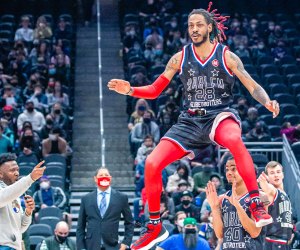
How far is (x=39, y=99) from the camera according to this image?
1911 cm

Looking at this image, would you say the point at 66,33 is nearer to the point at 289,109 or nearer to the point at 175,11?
the point at 175,11

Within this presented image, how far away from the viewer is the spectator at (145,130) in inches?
699

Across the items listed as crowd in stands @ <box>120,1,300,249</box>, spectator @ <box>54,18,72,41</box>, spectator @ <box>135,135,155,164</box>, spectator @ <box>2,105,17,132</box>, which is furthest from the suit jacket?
spectator @ <box>54,18,72,41</box>

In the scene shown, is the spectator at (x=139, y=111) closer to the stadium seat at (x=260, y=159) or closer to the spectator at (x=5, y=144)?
the spectator at (x=5, y=144)

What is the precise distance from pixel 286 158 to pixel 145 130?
2607 millimetres

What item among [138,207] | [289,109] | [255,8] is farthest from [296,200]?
[255,8]

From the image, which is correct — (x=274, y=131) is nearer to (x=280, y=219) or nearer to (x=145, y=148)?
(x=145, y=148)

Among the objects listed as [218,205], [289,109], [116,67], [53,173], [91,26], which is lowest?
[218,205]

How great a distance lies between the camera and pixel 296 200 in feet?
52.9

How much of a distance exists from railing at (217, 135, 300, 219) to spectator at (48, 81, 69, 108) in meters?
3.81

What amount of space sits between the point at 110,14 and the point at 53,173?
10033mm

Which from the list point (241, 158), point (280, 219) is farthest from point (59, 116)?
point (241, 158)

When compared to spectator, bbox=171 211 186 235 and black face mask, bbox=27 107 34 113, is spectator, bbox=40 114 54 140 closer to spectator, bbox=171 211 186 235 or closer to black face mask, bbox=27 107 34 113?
black face mask, bbox=27 107 34 113

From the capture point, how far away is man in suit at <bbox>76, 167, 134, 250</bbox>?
1195 centimetres
